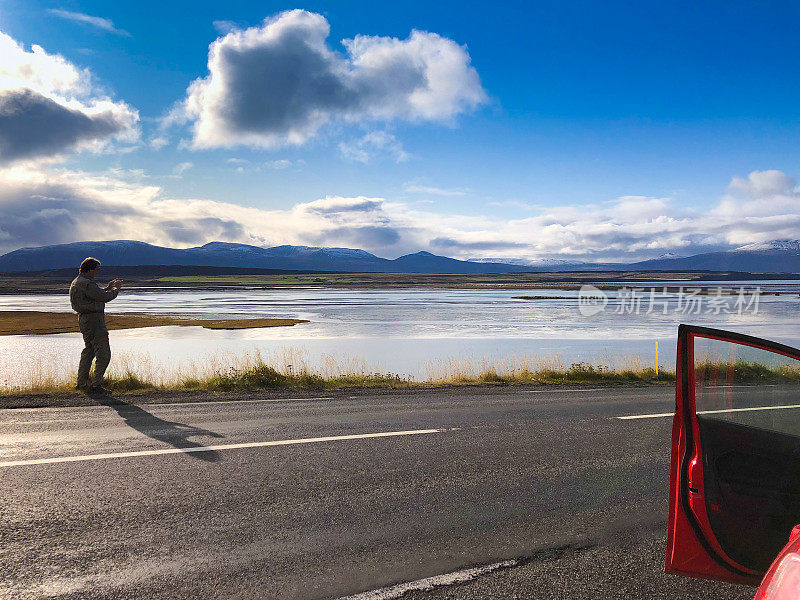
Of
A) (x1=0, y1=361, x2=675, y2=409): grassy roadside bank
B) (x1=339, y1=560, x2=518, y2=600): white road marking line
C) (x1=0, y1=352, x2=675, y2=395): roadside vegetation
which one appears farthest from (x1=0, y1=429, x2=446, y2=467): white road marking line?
(x1=0, y1=352, x2=675, y2=395): roadside vegetation

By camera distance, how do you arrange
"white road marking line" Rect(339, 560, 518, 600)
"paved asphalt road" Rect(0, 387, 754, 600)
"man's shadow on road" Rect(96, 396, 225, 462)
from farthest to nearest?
1. "man's shadow on road" Rect(96, 396, 225, 462)
2. "paved asphalt road" Rect(0, 387, 754, 600)
3. "white road marking line" Rect(339, 560, 518, 600)

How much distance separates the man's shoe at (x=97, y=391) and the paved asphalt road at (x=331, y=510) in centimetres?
262

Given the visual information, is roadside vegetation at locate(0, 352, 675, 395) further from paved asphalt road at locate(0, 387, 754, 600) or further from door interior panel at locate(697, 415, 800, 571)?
door interior panel at locate(697, 415, 800, 571)

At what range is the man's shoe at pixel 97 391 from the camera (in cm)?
1099

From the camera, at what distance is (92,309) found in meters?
10.7

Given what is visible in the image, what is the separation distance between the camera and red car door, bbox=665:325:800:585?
3.10 m

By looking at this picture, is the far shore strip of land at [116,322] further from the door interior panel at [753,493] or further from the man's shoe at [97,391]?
the door interior panel at [753,493]

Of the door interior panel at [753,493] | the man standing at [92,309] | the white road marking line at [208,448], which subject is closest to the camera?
the door interior panel at [753,493]

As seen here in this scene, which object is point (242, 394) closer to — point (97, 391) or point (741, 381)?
point (97, 391)

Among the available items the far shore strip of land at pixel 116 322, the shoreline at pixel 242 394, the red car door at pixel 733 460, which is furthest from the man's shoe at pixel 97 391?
the far shore strip of land at pixel 116 322

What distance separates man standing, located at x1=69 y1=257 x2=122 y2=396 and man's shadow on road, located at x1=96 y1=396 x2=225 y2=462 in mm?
1655

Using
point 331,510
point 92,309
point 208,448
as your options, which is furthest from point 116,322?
point 331,510

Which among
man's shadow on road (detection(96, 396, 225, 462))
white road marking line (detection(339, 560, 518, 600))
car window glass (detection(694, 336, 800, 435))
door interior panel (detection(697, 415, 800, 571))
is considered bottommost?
white road marking line (detection(339, 560, 518, 600))

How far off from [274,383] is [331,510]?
29.3 ft
